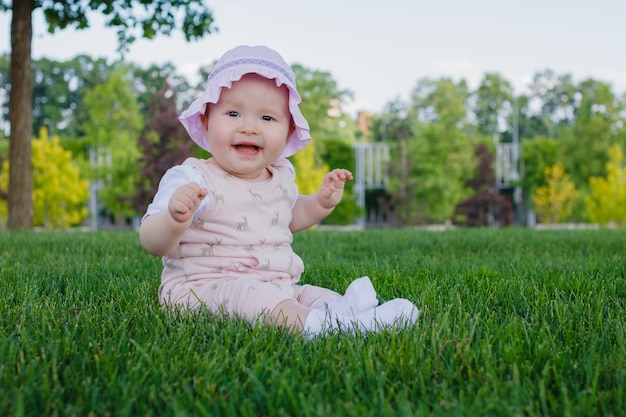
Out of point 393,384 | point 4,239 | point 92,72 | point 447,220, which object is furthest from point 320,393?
point 92,72

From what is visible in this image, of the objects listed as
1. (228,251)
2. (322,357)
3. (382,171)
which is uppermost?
(382,171)

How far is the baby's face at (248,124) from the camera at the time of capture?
235cm

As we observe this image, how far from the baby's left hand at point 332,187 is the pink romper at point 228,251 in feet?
0.83

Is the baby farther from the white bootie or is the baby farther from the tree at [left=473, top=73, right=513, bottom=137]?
the tree at [left=473, top=73, right=513, bottom=137]

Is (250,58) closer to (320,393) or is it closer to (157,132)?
(320,393)

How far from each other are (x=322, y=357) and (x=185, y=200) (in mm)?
752

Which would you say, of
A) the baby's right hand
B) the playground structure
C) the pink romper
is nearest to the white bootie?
the pink romper

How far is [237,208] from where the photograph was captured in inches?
95.7

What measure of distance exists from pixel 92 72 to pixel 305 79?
2502 cm

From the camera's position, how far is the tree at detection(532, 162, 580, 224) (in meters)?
20.4

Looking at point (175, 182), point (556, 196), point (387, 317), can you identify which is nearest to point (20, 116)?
point (175, 182)

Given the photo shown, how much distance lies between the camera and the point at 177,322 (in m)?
2.04

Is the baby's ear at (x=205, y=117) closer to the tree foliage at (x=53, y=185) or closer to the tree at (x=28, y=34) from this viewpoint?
the tree at (x=28, y=34)

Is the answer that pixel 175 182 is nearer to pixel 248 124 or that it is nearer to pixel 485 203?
pixel 248 124
